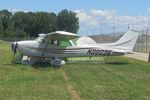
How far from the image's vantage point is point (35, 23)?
96.1 metres

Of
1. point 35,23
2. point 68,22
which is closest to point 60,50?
point 35,23

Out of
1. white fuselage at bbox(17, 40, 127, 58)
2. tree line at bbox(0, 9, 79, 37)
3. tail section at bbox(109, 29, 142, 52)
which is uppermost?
tree line at bbox(0, 9, 79, 37)

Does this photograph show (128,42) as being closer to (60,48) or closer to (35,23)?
(60,48)

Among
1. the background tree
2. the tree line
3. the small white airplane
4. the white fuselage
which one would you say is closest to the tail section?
the small white airplane

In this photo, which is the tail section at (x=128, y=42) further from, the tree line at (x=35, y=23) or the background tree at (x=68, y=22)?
the background tree at (x=68, y=22)

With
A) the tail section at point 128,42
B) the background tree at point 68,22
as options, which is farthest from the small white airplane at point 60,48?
the background tree at point 68,22

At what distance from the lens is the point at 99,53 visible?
42.8 ft

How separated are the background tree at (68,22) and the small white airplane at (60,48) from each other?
301 ft

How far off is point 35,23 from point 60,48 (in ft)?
282

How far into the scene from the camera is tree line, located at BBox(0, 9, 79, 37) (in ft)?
314

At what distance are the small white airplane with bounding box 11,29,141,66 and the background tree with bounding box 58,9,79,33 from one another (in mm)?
91752

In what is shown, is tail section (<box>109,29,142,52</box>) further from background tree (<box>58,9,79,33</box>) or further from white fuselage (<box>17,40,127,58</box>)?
background tree (<box>58,9,79,33</box>)

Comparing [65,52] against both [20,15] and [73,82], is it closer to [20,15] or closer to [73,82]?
[73,82]

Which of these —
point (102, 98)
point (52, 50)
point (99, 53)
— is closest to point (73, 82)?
point (102, 98)
